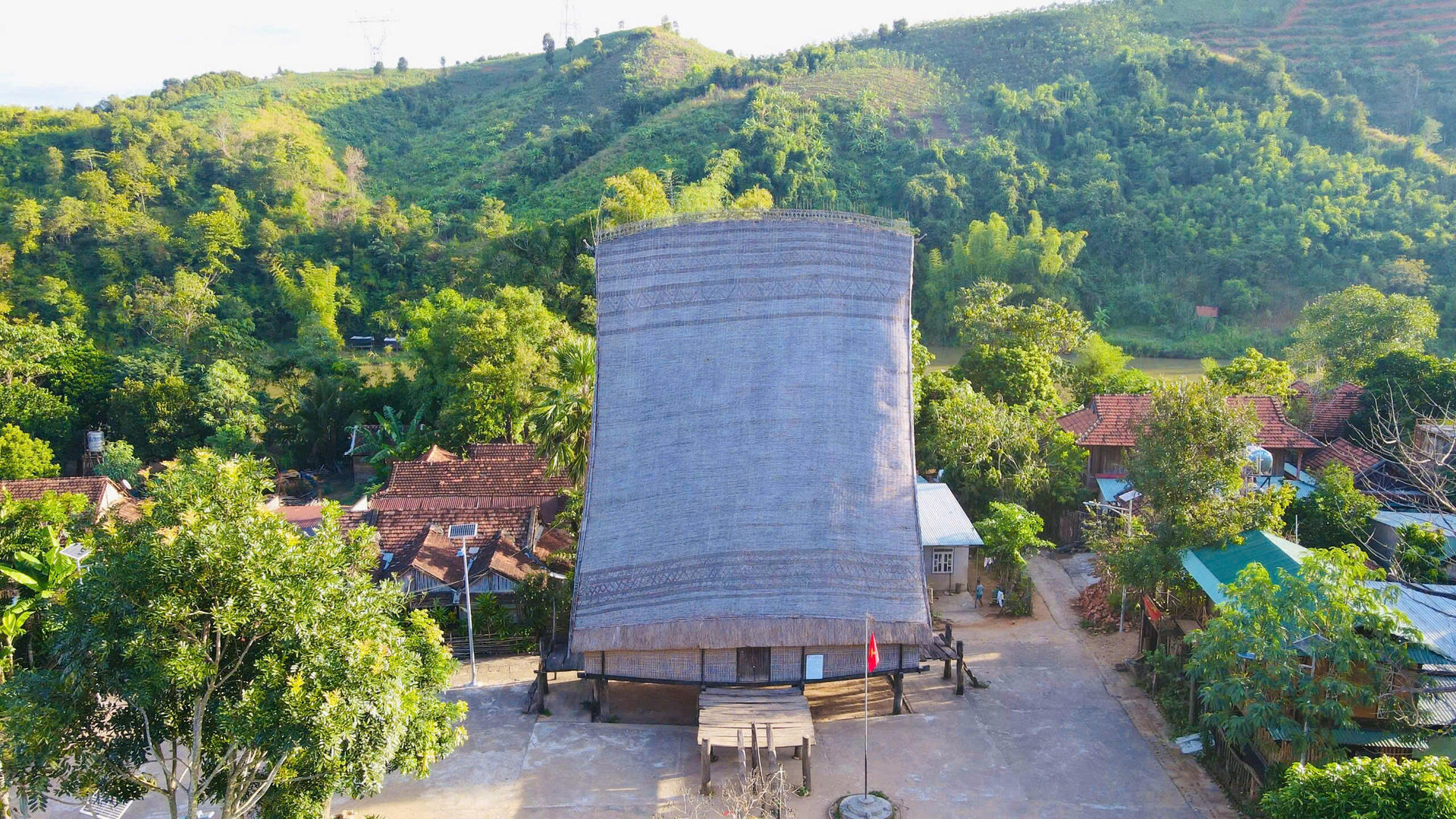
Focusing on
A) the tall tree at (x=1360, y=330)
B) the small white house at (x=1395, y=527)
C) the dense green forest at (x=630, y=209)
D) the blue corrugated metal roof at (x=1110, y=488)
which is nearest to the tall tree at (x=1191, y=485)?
the small white house at (x=1395, y=527)

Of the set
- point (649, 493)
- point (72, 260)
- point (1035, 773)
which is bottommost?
point (1035, 773)

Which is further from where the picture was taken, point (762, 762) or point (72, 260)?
point (72, 260)

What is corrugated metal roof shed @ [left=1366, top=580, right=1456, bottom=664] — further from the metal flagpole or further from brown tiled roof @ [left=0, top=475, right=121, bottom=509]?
brown tiled roof @ [left=0, top=475, right=121, bottom=509]

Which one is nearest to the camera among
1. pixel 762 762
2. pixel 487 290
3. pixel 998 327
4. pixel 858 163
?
pixel 762 762

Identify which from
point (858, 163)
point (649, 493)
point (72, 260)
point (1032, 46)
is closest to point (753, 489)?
point (649, 493)

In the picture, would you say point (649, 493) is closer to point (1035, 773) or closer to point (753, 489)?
point (753, 489)

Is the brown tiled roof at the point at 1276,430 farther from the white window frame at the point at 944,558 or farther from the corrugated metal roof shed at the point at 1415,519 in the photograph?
the white window frame at the point at 944,558

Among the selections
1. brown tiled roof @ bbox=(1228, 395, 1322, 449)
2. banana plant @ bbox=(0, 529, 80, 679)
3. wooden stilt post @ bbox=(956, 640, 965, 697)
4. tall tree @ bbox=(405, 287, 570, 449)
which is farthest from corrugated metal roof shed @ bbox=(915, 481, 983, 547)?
banana plant @ bbox=(0, 529, 80, 679)
